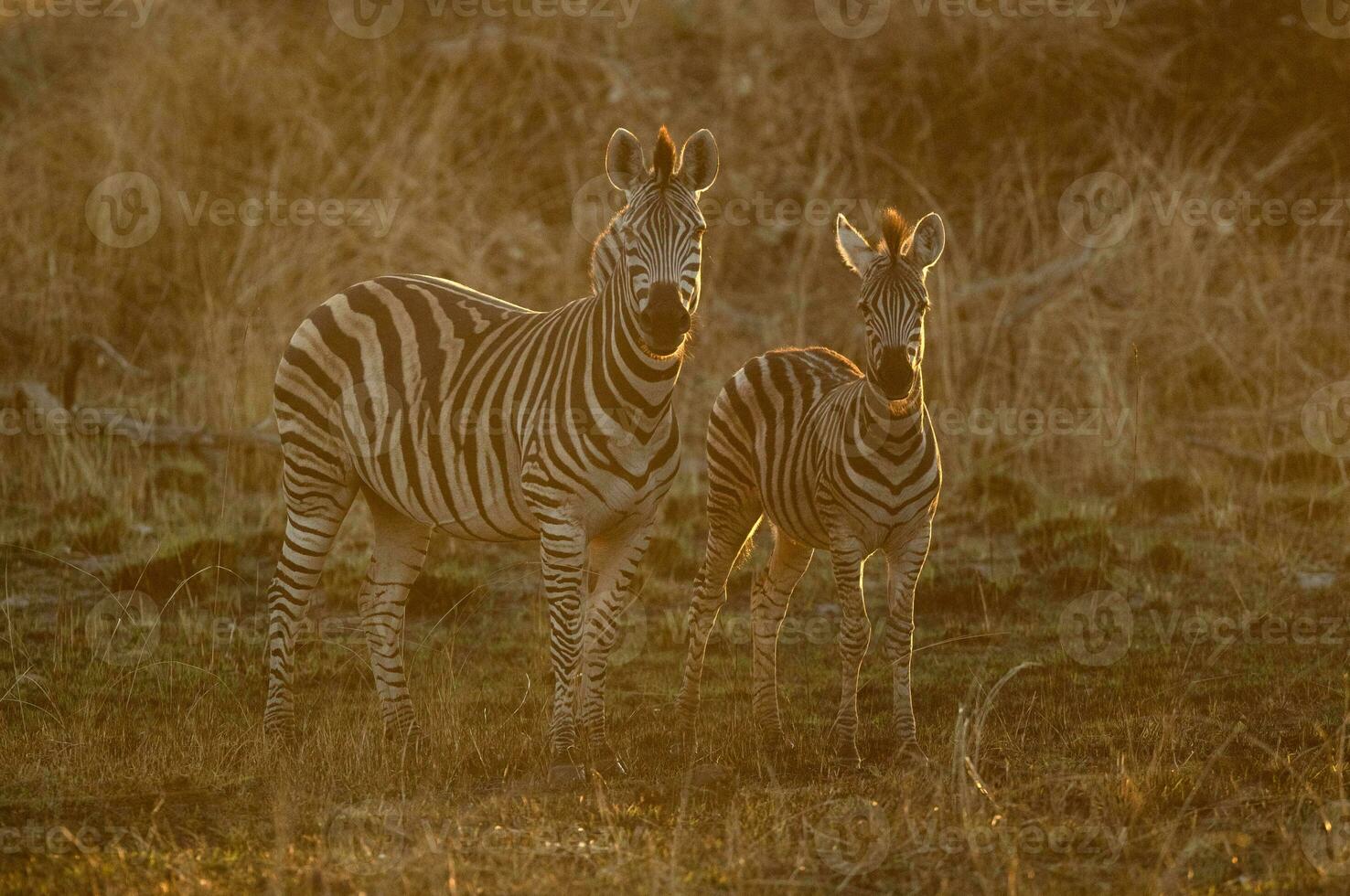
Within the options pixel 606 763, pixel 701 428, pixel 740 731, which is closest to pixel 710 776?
pixel 606 763

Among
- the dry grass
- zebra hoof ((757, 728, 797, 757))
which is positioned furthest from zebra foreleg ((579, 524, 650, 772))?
zebra hoof ((757, 728, 797, 757))

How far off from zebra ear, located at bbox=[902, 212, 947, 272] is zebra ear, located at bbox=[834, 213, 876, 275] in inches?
7.1

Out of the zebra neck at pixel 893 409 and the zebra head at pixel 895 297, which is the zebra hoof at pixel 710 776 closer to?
the zebra neck at pixel 893 409

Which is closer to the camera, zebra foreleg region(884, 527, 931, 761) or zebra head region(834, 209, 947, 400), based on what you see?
zebra head region(834, 209, 947, 400)

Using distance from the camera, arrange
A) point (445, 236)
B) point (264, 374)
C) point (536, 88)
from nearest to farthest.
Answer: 1. point (264, 374)
2. point (445, 236)
3. point (536, 88)

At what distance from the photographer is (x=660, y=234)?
6.85 meters

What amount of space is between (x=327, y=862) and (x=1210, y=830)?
11.3 ft

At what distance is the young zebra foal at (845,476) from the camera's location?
23.7 feet

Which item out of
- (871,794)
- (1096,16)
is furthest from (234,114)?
(871,794)

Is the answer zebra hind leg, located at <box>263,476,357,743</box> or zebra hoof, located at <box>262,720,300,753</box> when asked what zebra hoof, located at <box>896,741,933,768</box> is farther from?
zebra hind leg, located at <box>263,476,357,743</box>

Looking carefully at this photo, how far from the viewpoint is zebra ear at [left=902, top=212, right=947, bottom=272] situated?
7422mm

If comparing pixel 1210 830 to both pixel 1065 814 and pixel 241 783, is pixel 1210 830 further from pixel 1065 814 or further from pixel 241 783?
pixel 241 783

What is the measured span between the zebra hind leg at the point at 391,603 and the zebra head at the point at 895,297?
2703mm

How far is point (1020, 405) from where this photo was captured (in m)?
13.6
